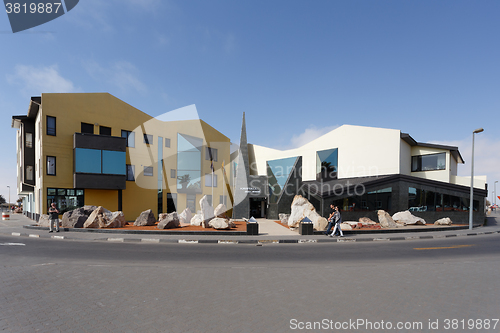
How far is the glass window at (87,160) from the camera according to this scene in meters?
23.7

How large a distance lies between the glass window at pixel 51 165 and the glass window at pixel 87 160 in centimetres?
191

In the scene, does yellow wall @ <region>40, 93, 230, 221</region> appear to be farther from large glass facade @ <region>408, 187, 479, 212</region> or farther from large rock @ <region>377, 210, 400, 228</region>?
large glass facade @ <region>408, 187, 479, 212</region>

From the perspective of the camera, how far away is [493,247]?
1214 centimetres

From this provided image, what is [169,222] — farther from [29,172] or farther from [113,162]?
[29,172]

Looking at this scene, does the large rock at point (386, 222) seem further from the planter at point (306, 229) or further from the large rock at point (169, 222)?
the large rock at point (169, 222)

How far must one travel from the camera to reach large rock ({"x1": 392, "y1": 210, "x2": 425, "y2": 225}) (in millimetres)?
21531

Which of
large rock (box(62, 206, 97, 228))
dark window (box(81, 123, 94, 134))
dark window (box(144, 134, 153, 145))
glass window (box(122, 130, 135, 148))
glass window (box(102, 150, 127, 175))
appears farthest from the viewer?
dark window (box(144, 134, 153, 145))

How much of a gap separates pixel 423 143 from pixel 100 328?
113 ft

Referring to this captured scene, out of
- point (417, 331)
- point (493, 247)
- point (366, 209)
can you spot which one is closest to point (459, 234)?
point (493, 247)

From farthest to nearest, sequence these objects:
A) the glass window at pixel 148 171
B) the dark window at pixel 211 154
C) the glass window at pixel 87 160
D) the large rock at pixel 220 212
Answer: the dark window at pixel 211 154
the glass window at pixel 148 171
the glass window at pixel 87 160
the large rock at pixel 220 212

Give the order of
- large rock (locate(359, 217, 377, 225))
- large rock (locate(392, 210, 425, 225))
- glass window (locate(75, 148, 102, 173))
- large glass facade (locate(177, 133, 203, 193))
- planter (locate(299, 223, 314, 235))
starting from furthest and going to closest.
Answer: large glass facade (locate(177, 133, 203, 193))
glass window (locate(75, 148, 102, 173))
large rock (locate(392, 210, 425, 225))
large rock (locate(359, 217, 377, 225))
planter (locate(299, 223, 314, 235))

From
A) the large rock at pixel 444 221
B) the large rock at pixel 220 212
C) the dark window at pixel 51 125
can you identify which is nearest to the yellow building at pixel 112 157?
the dark window at pixel 51 125

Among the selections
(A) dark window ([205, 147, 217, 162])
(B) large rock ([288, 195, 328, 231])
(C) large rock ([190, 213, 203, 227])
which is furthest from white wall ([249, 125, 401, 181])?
(C) large rock ([190, 213, 203, 227])

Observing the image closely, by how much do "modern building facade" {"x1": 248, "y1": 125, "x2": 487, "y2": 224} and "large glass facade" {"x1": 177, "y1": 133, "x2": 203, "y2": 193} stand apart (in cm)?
Result: 855
